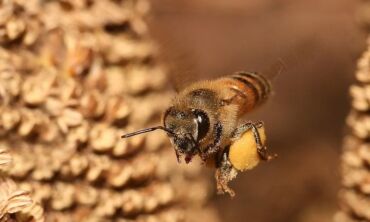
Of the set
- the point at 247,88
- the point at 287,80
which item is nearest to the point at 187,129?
the point at 247,88

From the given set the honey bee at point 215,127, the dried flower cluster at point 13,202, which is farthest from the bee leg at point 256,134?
the dried flower cluster at point 13,202

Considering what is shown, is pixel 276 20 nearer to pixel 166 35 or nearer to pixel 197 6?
pixel 197 6

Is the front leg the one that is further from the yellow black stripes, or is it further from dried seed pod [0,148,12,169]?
dried seed pod [0,148,12,169]

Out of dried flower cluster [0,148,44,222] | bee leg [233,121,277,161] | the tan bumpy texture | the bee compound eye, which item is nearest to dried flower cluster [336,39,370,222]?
bee leg [233,121,277,161]

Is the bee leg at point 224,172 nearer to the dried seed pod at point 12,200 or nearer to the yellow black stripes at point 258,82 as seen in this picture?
the yellow black stripes at point 258,82

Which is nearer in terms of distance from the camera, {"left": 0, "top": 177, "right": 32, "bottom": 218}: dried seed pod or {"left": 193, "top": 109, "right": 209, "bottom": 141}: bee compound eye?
{"left": 0, "top": 177, "right": 32, "bottom": 218}: dried seed pod

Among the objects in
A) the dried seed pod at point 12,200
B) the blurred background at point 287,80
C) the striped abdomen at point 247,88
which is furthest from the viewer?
the blurred background at point 287,80

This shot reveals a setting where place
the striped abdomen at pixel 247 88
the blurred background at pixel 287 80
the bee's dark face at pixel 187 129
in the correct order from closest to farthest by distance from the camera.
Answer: the bee's dark face at pixel 187 129 < the striped abdomen at pixel 247 88 < the blurred background at pixel 287 80

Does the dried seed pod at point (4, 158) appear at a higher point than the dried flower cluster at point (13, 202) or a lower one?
higher
